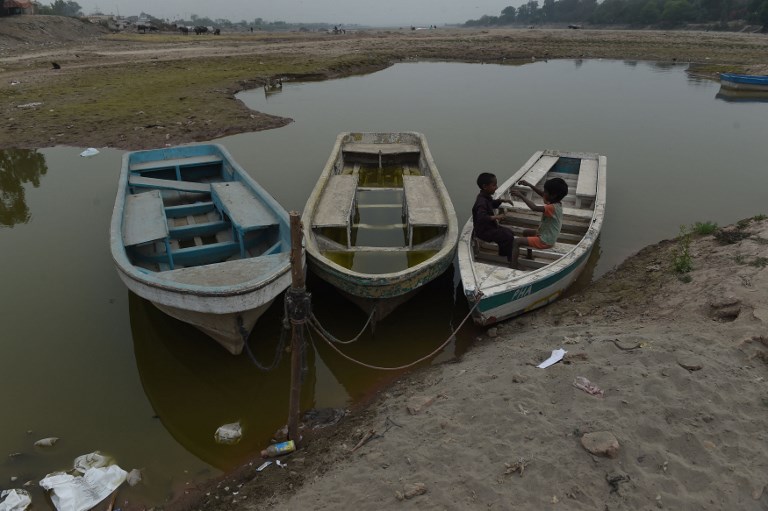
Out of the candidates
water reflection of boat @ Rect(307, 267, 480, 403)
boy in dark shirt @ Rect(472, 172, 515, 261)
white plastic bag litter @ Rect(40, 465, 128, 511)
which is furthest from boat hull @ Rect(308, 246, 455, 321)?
white plastic bag litter @ Rect(40, 465, 128, 511)

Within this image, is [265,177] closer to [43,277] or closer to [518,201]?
[43,277]

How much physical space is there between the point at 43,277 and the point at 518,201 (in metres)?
7.25

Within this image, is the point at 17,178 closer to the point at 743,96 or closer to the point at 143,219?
the point at 143,219

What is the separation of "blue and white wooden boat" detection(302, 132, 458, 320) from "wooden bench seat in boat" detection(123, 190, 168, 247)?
1.87 m

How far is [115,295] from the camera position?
6340 millimetres

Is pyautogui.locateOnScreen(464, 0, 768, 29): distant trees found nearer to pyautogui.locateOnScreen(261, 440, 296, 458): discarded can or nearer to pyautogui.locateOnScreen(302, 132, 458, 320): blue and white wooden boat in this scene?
pyautogui.locateOnScreen(302, 132, 458, 320): blue and white wooden boat

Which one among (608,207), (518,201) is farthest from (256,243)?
(608,207)

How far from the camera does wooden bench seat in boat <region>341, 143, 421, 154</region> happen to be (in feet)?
33.3

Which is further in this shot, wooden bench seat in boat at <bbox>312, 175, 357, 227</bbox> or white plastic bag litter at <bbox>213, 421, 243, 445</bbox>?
wooden bench seat in boat at <bbox>312, 175, 357, 227</bbox>

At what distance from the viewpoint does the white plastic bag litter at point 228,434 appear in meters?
4.43

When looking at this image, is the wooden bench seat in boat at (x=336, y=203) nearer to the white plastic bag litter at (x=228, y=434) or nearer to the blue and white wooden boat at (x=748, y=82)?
the white plastic bag litter at (x=228, y=434)

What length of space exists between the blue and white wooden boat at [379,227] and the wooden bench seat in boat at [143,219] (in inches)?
73.7

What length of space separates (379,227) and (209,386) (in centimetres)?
323

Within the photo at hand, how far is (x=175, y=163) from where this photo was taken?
8797 millimetres
